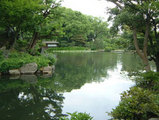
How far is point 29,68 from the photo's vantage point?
11.3m

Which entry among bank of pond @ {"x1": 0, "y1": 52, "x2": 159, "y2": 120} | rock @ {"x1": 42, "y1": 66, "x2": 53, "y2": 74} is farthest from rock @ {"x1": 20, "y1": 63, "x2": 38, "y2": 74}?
bank of pond @ {"x1": 0, "y1": 52, "x2": 159, "y2": 120}

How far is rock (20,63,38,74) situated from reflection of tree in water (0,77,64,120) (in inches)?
125

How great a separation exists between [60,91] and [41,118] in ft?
9.31

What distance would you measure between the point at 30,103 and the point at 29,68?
573 centimetres

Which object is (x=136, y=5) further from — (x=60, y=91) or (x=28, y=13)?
(x=28, y=13)

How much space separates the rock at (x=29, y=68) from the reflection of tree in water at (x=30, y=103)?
3.17 meters

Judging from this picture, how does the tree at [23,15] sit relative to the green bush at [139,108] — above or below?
above

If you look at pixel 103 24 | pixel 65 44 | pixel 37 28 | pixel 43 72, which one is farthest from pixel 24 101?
pixel 103 24

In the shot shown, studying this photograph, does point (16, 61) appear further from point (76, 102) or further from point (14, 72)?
point (76, 102)

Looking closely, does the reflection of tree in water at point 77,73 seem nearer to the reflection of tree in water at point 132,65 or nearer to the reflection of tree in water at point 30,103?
the reflection of tree in water at point 30,103

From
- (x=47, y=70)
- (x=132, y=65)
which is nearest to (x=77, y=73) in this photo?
(x=47, y=70)

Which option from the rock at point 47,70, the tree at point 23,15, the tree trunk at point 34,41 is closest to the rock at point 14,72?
the rock at point 47,70

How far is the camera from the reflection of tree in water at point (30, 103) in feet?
15.9

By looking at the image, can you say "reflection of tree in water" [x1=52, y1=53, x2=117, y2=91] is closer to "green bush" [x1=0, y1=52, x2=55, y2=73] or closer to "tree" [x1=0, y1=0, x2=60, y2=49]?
"green bush" [x1=0, y1=52, x2=55, y2=73]
